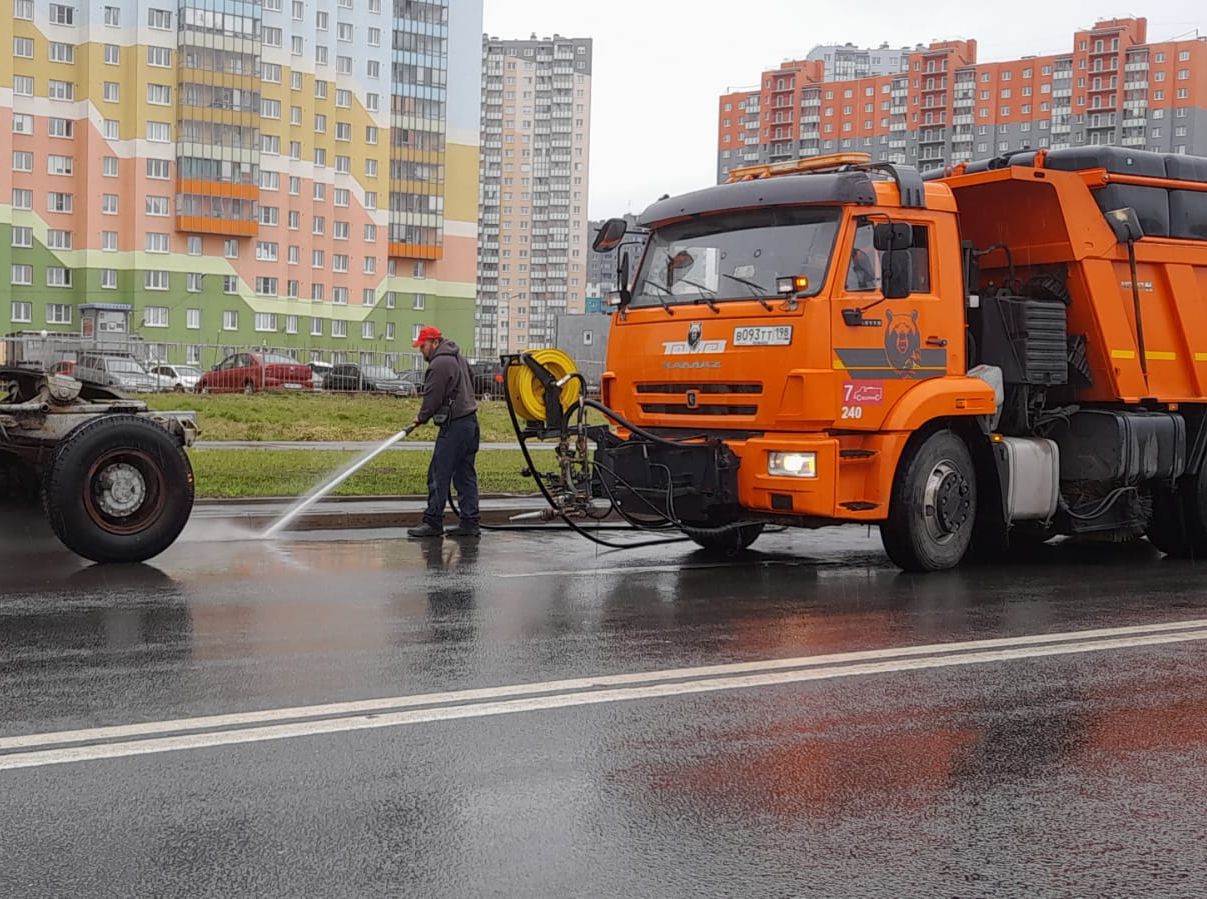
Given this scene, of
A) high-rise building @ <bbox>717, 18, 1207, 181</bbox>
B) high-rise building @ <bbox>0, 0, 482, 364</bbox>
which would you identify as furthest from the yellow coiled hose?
high-rise building @ <bbox>717, 18, 1207, 181</bbox>

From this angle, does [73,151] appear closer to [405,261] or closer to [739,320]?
[405,261]

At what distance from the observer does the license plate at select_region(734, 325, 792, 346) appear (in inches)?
369

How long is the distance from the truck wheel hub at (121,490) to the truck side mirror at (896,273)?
531 cm

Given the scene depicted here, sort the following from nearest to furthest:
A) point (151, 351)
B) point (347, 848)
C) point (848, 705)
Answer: point (347, 848)
point (848, 705)
point (151, 351)

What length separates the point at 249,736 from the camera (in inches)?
198

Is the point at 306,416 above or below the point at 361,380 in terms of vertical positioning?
below

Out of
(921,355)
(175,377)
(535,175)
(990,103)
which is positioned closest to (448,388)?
(921,355)

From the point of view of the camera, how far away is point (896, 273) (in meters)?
9.56

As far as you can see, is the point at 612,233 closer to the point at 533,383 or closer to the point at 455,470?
the point at 533,383

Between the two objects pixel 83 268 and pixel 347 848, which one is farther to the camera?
pixel 83 268

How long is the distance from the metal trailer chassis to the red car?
882 inches

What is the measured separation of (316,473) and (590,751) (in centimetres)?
1236

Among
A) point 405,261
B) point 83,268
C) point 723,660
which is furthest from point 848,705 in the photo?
point 405,261

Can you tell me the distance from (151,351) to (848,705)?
28300 mm
